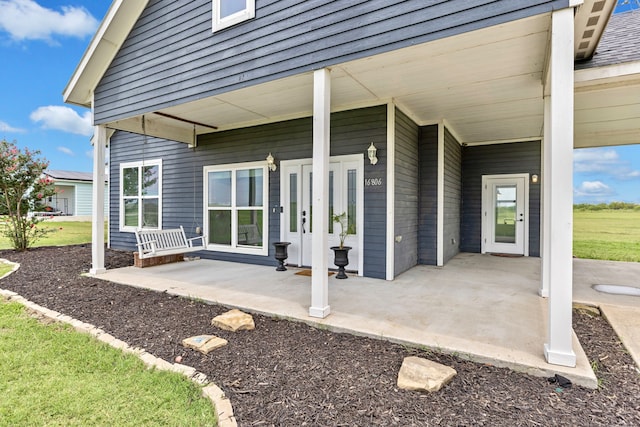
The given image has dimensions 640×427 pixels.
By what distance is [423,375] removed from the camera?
2.20m

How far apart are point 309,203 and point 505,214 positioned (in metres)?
5.31

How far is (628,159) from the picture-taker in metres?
9.20

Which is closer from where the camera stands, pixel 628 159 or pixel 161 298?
pixel 161 298

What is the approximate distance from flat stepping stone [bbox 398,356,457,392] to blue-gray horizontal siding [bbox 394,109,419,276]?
2.95 meters

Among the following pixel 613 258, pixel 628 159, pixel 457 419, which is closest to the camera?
pixel 457 419

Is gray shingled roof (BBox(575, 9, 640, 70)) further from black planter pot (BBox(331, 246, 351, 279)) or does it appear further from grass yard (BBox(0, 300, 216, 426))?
grass yard (BBox(0, 300, 216, 426))

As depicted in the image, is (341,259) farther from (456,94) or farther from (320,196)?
(456,94)

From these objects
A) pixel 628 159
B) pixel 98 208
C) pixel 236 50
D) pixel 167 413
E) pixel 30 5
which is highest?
pixel 30 5

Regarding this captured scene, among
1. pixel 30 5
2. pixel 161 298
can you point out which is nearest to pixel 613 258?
pixel 161 298

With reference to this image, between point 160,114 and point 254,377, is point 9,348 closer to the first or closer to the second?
point 254,377

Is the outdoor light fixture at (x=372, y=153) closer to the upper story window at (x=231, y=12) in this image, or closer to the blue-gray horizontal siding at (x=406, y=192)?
the blue-gray horizontal siding at (x=406, y=192)

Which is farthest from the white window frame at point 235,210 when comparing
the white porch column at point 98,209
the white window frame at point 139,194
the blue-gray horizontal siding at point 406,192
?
the blue-gray horizontal siding at point 406,192

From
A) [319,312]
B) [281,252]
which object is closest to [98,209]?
[281,252]

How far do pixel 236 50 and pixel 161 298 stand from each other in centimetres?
343
